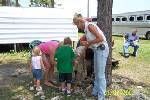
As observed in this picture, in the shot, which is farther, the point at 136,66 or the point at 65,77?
the point at 136,66

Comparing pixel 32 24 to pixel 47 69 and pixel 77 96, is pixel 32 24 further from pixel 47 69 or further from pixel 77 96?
pixel 77 96

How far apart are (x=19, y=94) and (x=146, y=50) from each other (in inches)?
320

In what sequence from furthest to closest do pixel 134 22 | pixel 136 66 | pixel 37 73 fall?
pixel 134 22 → pixel 136 66 → pixel 37 73

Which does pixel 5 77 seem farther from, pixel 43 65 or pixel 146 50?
pixel 146 50

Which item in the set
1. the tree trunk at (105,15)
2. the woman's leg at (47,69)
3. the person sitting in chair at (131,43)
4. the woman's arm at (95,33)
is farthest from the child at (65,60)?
the person sitting in chair at (131,43)

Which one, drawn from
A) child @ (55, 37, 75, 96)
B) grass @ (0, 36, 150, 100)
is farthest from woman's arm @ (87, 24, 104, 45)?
grass @ (0, 36, 150, 100)

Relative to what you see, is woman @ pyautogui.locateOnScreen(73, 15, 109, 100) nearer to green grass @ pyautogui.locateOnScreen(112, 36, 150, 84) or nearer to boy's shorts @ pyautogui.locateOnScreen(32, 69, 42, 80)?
boy's shorts @ pyautogui.locateOnScreen(32, 69, 42, 80)

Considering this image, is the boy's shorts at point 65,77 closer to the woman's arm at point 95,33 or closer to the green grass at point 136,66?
the woman's arm at point 95,33

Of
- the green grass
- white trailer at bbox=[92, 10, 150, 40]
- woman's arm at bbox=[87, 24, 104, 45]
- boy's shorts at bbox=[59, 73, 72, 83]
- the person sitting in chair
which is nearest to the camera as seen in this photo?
woman's arm at bbox=[87, 24, 104, 45]

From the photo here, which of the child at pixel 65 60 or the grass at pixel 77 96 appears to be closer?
the child at pixel 65 60

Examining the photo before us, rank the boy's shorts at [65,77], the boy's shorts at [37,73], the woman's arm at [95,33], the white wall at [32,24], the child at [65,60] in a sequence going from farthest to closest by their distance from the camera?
the white wall at [32,24] < the boy's shorts at [37,73] < the boy's shorts at [65,77] < the child at [65,60] < the woman's arm at [95,33]

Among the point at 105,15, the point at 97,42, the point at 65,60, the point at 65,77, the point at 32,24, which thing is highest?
the point at 105,15

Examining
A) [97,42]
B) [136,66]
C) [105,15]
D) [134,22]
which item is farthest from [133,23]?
[97,42]

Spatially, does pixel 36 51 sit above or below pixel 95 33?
below
